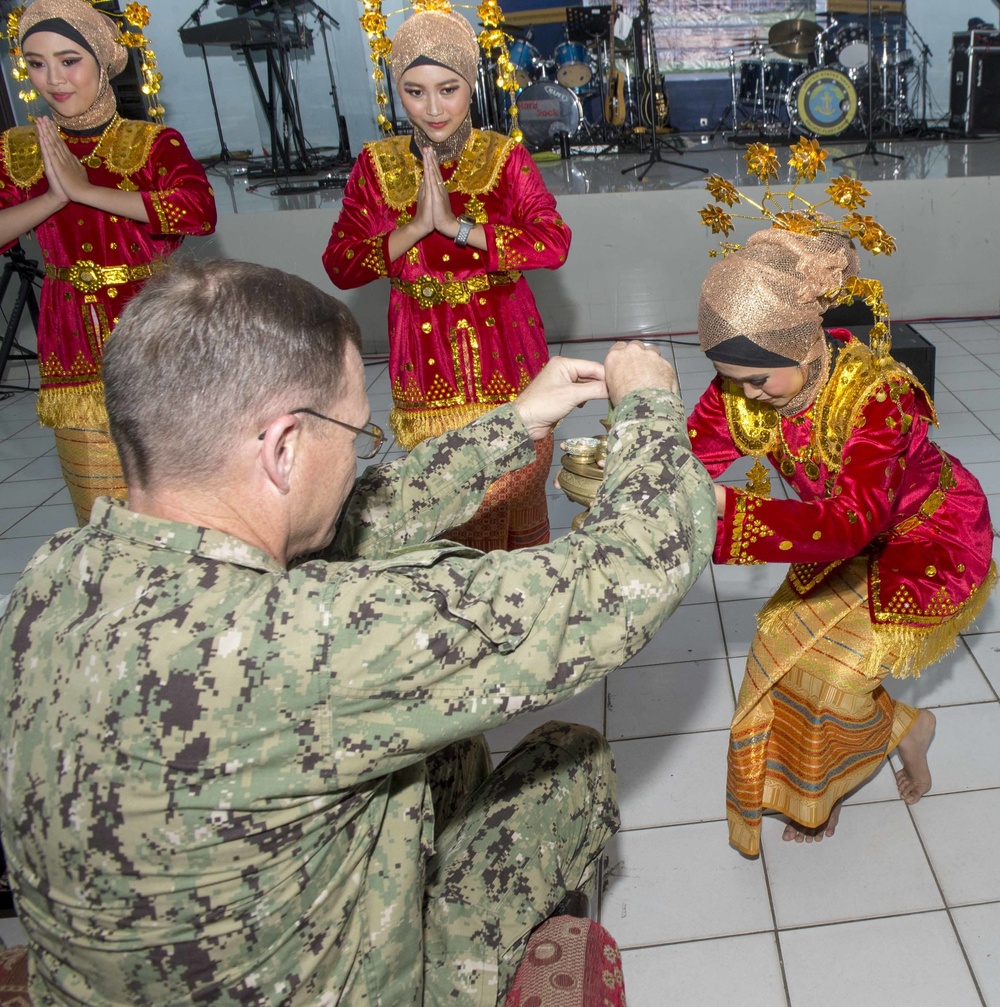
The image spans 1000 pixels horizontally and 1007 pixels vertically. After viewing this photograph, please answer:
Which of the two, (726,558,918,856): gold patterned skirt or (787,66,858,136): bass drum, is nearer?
(726,558,918,856): gold patterned skirt

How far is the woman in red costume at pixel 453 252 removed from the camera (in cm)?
245

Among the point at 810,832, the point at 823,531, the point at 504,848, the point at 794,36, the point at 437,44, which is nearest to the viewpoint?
A: the point at 504,848

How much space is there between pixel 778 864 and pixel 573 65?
22.4ft

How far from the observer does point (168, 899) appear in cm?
88

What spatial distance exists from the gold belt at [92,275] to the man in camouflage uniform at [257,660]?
181 cm

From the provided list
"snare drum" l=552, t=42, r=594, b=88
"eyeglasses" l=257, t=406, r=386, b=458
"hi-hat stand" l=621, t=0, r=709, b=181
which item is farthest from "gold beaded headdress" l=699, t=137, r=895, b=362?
"snare drum" l=552, t=42, r=594, b=88

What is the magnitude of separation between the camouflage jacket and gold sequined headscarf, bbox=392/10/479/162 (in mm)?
1754

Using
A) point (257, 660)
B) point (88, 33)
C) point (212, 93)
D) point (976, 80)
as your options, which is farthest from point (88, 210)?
point (976, 80)

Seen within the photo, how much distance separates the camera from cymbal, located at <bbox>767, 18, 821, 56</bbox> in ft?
23.3

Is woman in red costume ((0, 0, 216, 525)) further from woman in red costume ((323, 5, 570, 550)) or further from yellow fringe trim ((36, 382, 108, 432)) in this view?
woman in red costume ((323, 5, 570, 550))

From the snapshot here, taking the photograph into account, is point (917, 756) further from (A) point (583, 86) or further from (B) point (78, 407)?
(A) point (583, 86)

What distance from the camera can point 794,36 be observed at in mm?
7160

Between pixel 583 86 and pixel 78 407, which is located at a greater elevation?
pixel 583 86

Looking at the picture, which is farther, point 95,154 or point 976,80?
point 976,80
